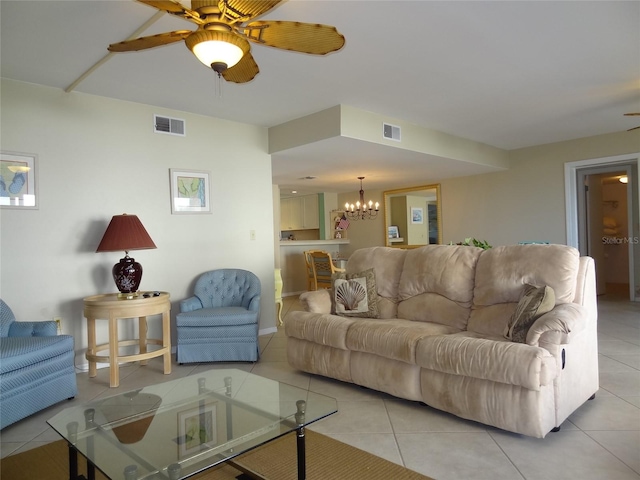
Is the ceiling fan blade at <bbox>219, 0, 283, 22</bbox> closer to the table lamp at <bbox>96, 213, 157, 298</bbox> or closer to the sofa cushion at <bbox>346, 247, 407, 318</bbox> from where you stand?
the table lamp at <bbox>96, 213, 157, 298</bbox>

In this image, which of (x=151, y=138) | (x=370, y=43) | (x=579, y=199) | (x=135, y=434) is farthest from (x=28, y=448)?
(x=579, y=199)

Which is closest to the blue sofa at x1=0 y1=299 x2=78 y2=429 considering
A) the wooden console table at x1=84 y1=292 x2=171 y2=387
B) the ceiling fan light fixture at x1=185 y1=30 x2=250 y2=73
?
the wooden console table at x1=84 y1=292 x2=171 y2=387

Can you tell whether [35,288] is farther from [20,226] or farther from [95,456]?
[95,456]

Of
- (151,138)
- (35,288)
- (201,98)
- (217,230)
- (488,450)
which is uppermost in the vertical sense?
(201,98)

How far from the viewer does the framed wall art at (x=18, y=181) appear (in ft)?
11.1

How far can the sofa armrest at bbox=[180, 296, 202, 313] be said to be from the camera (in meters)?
4.02

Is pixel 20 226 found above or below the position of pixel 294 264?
above

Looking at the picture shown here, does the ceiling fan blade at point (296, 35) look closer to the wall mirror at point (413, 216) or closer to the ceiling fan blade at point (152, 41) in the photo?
the ceiling fan blade at point (152, 41)

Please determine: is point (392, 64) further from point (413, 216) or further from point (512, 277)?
point (413, 216)

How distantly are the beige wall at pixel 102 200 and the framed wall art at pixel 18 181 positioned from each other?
54 mm

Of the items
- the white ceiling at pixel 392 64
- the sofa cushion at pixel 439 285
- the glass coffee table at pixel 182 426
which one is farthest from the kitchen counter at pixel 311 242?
the glass coffee table at pixel 182 426

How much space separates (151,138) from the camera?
13.7ft

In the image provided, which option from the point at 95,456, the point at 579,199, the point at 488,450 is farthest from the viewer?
the point at 579,199

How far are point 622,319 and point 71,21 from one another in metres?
6.14
